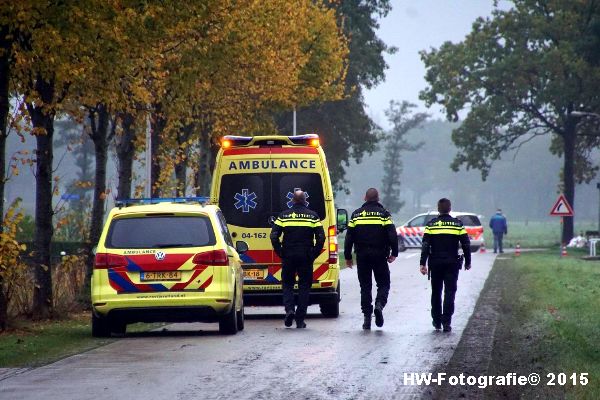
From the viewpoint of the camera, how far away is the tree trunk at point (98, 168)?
2466 centimetres

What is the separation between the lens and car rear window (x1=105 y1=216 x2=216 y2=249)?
17844 mm

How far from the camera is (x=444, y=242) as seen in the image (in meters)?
19.2

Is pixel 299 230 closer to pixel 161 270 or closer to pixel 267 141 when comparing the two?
pixel 161 270

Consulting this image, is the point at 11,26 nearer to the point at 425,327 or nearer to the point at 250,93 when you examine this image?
the point at 425,327

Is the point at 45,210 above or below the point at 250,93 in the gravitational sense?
below

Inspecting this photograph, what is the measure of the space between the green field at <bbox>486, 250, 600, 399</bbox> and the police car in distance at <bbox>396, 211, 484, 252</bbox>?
20.3m

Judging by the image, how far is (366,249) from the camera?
754 inches

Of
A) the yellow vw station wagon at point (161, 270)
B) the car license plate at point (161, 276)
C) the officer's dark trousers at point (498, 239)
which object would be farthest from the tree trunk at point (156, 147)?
the officer's dark trousers at point (498, 239)

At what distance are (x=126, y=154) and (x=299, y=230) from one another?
9287 mm

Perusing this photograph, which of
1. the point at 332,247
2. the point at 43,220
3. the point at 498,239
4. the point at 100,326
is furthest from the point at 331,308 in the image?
the point at 498,239

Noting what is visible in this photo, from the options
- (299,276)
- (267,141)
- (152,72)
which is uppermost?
(152,72)

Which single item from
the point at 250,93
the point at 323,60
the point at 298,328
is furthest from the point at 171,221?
the point at 323,60

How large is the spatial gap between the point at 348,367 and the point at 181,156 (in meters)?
19.2

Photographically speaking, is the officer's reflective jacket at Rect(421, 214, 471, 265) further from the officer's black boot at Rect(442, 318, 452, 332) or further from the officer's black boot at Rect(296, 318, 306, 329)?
the officer's black boot at Rect(296, 318, 306, 329)
